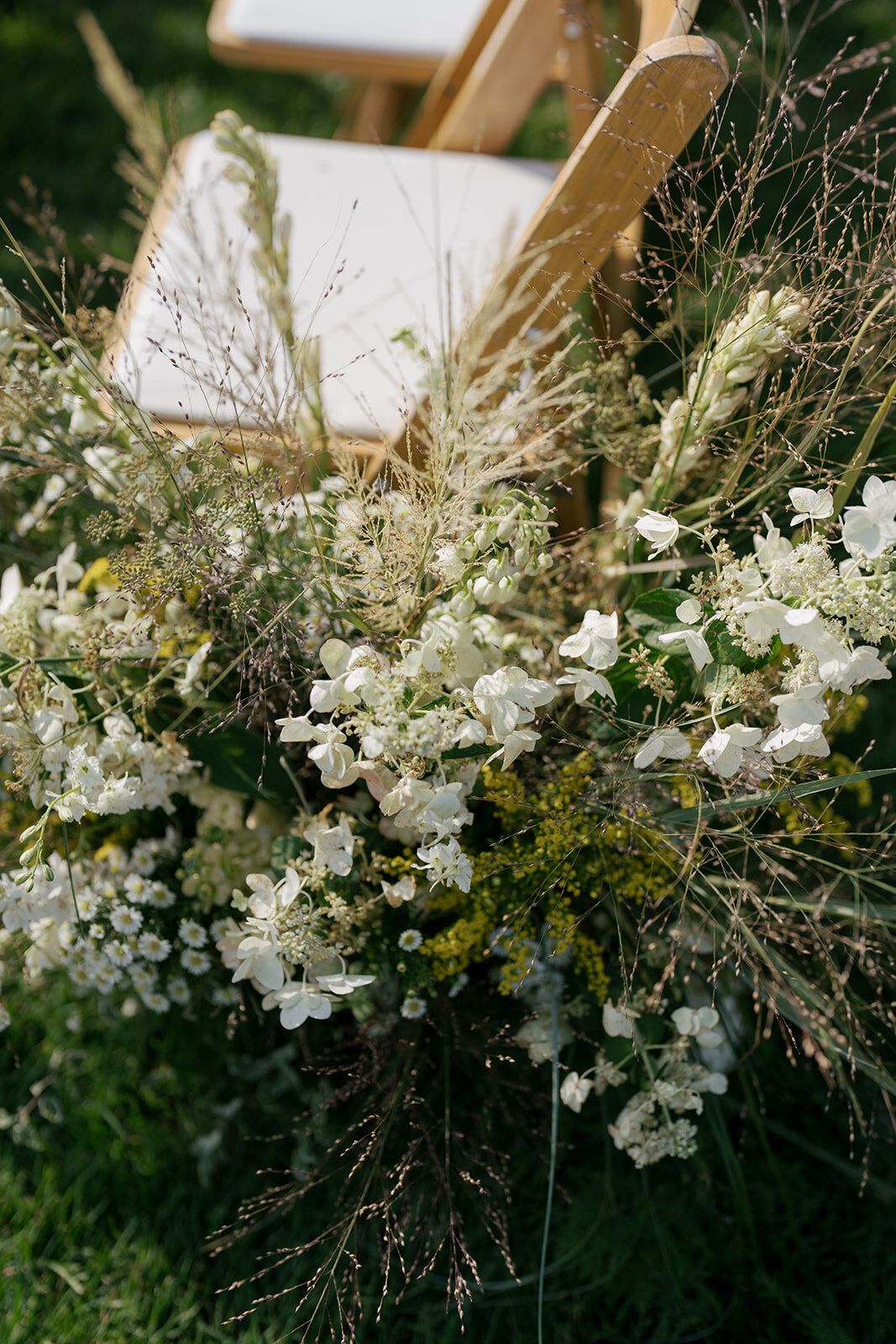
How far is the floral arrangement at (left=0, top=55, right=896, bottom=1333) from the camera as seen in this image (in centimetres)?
89

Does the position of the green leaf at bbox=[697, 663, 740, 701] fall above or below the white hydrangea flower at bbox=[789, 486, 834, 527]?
below

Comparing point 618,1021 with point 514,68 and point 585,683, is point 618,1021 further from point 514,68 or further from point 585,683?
point 514,68

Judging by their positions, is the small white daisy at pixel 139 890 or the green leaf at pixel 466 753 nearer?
the green leaf at pixel 466 753

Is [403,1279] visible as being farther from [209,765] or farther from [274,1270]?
[209,765]

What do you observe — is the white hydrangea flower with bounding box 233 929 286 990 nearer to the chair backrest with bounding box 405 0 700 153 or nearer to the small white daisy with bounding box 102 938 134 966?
the small white daisy with bounding box 102 938 134 966

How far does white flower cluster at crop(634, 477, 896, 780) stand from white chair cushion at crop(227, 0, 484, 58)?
1.31 metres

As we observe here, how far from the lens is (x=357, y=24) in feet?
5.73

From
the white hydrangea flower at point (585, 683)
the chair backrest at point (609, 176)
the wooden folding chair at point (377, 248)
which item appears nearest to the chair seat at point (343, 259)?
the wooden folding chair at point (377, 248)

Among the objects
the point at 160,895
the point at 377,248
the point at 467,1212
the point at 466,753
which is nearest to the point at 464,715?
the point at 466,753

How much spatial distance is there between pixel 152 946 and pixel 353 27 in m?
1.54

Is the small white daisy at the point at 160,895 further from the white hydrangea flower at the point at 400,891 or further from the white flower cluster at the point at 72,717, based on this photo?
the white hydrangea flower at the point at 400,891

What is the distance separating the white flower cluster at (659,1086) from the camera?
41.7 inches

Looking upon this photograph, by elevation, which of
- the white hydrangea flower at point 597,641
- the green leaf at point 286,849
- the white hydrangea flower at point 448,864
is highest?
the white hydrangea flower at point 597,641

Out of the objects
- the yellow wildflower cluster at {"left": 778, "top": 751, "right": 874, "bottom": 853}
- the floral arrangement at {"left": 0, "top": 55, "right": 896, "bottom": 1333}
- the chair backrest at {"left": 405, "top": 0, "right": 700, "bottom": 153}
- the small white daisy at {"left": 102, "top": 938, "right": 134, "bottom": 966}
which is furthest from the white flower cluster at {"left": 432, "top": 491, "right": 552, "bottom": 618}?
the chair backrest at {"left": 405, "top": 0, "right": 700, "bottom": 153}
